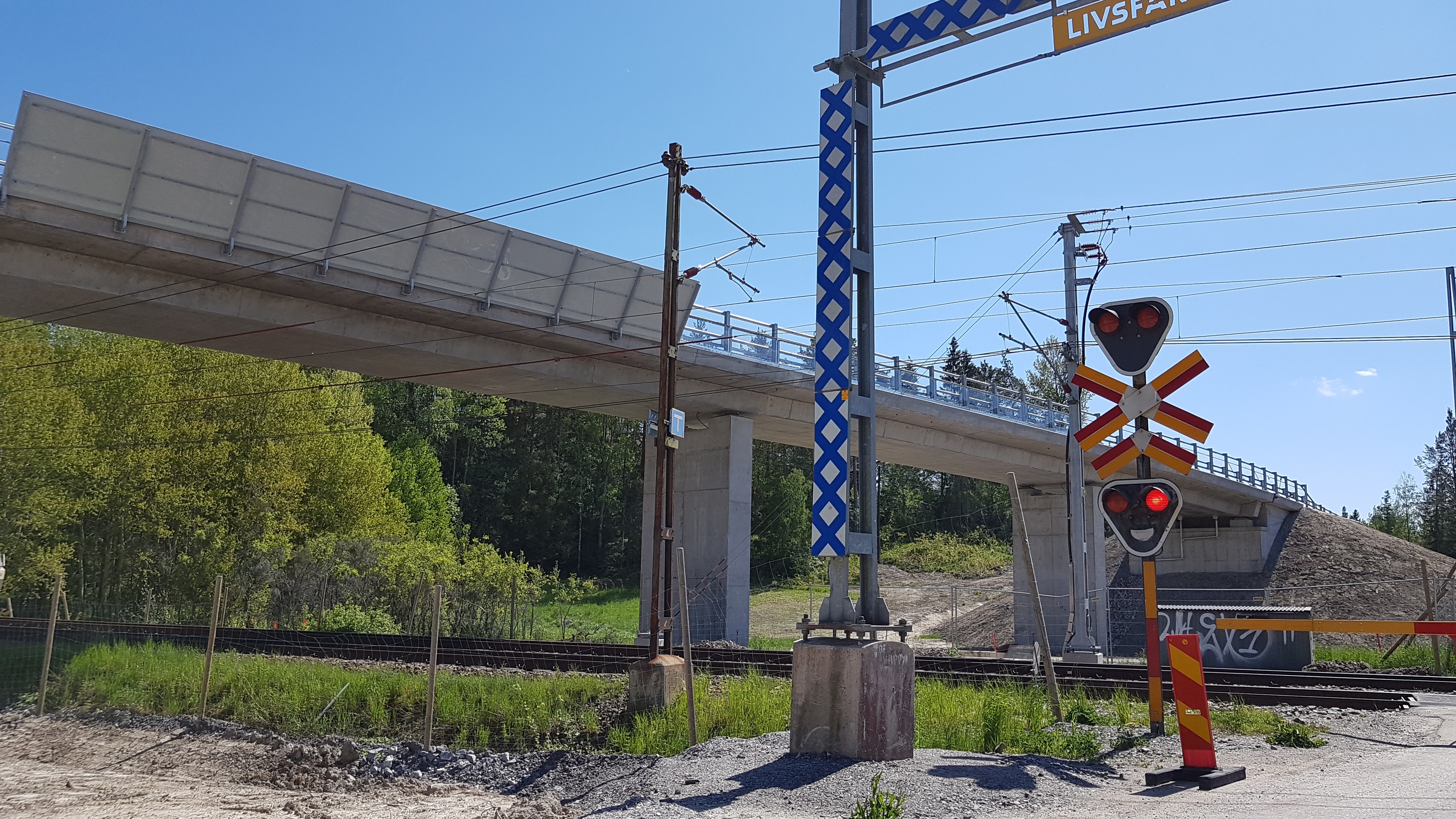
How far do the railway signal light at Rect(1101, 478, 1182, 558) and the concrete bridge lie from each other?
56.9 ft

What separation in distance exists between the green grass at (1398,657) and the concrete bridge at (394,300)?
611 centimetres

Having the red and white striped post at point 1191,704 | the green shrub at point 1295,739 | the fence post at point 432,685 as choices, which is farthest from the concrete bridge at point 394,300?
the red and white striped post at point 1191,704

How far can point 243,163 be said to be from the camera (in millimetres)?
20922

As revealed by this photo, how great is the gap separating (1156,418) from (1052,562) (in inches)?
1365

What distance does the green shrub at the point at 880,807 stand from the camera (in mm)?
6680

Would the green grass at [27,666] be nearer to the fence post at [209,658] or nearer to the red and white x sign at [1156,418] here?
the fence post at [209,658]

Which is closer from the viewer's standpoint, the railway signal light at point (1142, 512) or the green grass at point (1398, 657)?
the railway signal light at point (1142, 512)

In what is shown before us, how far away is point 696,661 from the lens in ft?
63.4

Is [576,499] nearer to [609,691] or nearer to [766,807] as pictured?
[609,691]

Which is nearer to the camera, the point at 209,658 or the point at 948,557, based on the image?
the point at 209,658

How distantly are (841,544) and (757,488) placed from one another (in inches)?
2720

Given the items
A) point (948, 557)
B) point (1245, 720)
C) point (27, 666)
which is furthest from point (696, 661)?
point (948, 557)

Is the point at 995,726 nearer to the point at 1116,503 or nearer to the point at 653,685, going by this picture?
the point at 1116,503

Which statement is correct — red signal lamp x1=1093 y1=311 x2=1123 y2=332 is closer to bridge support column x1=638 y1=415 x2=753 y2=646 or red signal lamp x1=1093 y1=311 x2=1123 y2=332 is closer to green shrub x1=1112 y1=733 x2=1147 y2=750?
green shrub x1=1112 y1=733 x2=1147 y2=750
